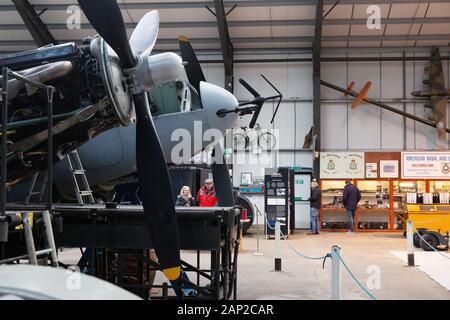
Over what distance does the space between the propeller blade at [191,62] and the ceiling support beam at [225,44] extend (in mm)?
8779

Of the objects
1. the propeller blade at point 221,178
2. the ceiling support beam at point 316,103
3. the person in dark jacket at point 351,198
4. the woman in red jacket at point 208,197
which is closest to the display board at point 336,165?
the ceiling support beam at point 316,103

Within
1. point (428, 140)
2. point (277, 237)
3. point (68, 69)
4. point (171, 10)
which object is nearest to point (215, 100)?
point (68, 69)

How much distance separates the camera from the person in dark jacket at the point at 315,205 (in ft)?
52.9

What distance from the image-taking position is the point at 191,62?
22.6ft

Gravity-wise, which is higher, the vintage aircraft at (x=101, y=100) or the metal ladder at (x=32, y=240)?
the vintage aircraft at (x=101, y=100)

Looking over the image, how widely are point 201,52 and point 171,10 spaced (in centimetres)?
268

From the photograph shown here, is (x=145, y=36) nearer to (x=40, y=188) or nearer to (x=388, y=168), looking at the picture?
(x=40, y=188)

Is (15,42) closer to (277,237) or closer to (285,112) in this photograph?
(285,112)

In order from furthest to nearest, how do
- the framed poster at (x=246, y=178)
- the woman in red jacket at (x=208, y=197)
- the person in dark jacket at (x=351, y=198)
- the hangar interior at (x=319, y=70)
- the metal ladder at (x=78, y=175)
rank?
the framed poster at (x=246, y=178) < the person in dark jacket at (x=351, y=198) < the hangar interior at (x=319, y=70) < the woman in red jacket at (x=208, y=197) < the metal ladder at (x=78, y=175)

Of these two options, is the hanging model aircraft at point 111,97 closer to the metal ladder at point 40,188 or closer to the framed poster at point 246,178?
the metal ladder at point 40,188

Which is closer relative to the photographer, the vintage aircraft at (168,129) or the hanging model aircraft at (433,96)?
the vintage aircraft at (168,129)

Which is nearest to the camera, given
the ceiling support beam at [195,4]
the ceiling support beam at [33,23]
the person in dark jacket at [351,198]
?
the ceiling support beam at [33,23]

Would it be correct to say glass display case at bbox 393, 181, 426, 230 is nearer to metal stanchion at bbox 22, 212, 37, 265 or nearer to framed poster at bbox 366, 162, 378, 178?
framed poster at bbox 366, 162, 378, 178

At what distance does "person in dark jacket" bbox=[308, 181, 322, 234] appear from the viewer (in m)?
16.1
